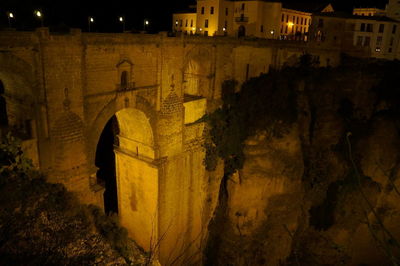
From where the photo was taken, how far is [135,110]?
52.8ft

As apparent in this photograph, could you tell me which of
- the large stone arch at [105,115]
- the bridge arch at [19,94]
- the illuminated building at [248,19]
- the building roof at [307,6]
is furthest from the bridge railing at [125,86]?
the building roof at [307,6]

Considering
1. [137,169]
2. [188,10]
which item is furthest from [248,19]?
[137,169]

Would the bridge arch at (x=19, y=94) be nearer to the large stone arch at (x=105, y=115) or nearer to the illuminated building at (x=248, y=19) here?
the large stone arch at (x=105, y=115)

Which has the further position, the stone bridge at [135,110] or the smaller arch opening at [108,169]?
the smaller arch opening at [108,169]

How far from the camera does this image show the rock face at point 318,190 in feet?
65.1

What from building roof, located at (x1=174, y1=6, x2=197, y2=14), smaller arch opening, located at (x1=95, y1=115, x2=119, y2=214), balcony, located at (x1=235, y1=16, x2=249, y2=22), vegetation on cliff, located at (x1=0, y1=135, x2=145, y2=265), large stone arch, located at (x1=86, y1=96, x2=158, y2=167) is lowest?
smaller arch opening, located at (x1=95, y1=115, x2=119, y2=214)

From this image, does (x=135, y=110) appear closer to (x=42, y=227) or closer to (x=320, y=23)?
(x=42, y=227)

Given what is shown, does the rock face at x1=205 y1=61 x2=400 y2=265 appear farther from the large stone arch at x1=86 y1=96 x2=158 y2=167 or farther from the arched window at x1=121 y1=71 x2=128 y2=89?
the arched window at x1=121 y1=71 x2=128 y2=89

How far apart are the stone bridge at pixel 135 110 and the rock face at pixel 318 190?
2.73 m

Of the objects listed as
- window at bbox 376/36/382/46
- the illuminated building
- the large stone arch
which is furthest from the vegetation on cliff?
window at bbox 376/36/382/46

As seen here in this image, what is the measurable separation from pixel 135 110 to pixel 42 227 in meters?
8.67

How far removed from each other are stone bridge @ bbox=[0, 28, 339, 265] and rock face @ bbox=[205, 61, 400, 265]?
8.95 feet

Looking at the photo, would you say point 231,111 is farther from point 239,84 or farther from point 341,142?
point 341,142

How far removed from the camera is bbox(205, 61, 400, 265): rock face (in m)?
19.8
